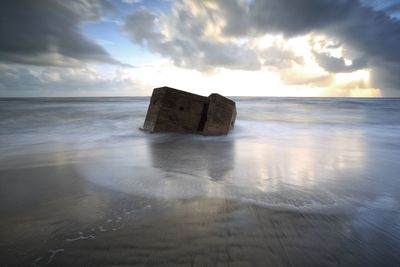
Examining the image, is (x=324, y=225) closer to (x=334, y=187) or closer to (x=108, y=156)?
(x=334, y=187)

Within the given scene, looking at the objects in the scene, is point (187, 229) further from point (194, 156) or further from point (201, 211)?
point (194, 156)

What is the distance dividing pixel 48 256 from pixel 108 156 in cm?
285

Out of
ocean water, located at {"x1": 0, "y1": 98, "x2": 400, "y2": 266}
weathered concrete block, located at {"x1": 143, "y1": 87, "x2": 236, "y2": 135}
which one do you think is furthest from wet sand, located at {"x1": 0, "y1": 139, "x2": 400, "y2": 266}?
weathered concrete block, located at {"x1": 143, "y1": 87, "x2": 236, "y2": 135}

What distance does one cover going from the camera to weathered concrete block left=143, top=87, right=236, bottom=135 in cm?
612

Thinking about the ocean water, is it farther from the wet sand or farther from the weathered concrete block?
the weathered concrete block

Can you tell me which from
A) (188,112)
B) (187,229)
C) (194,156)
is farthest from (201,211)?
(188,112)

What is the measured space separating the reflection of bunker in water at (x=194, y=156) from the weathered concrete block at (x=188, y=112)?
0.75 metres

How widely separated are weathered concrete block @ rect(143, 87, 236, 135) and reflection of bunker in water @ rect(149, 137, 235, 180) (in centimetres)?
75

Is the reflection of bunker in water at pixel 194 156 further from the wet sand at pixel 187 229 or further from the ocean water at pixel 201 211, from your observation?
the wet sand at pixel 187 229

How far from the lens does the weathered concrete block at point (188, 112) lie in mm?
6117

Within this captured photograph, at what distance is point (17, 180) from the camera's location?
2.85 meters

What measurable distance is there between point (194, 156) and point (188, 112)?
8.05ft

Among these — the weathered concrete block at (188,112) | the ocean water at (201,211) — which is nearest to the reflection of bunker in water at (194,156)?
the ocean water at (201,211)

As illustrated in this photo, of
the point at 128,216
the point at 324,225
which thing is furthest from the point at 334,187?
the point at 128,216
